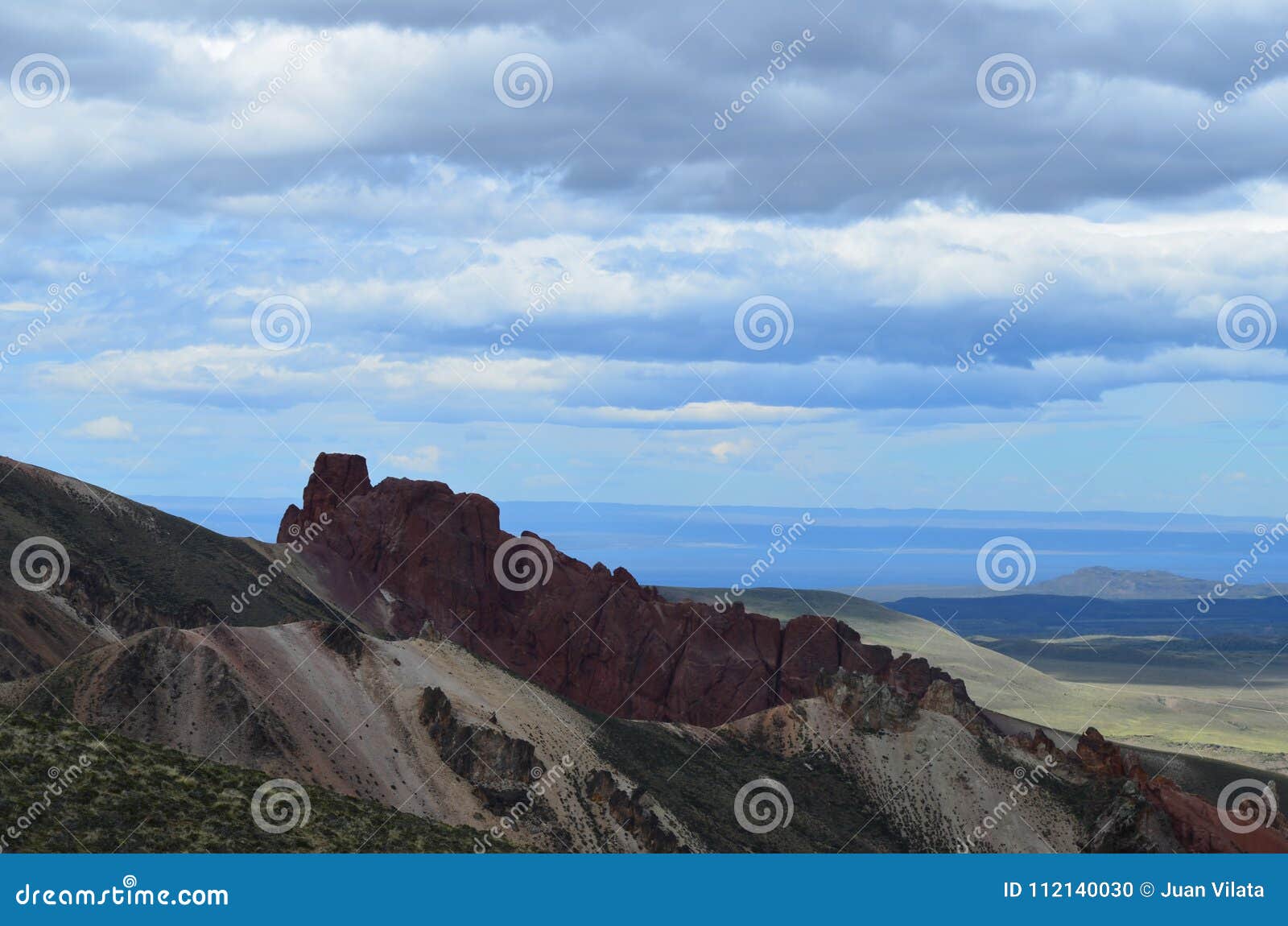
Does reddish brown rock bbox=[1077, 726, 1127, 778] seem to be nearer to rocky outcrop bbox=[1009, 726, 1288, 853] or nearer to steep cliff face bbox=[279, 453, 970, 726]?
rocky outcrop bbox=[1009, 726, 1288, 853]

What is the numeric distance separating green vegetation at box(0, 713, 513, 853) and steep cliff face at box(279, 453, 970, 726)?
99269 mm

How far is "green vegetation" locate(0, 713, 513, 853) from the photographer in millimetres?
60969

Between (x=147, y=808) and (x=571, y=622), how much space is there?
117m

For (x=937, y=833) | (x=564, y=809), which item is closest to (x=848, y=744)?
(x=937, y=833)

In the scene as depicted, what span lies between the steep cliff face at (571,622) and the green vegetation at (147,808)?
99.3 meters

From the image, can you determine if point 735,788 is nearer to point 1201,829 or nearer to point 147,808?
point 1201,829

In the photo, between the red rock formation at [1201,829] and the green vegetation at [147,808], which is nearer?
the green vegetation at [147,808]

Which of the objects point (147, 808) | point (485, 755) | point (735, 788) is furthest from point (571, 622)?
point (147, 808)

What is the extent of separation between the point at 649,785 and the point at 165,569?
69.3m

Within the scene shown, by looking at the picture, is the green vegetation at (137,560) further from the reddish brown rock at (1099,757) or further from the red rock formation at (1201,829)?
the red rock formation at (1201,829)

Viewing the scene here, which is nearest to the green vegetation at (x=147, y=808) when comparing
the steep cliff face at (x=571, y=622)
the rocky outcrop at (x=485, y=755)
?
the rocky outcrop at (x=485, y=755)

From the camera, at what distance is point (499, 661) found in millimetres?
174250

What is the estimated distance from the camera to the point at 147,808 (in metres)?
64.6

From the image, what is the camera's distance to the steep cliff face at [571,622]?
174 m
